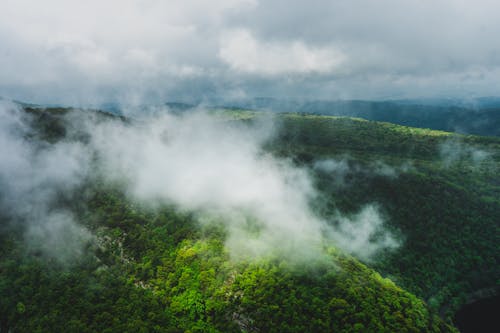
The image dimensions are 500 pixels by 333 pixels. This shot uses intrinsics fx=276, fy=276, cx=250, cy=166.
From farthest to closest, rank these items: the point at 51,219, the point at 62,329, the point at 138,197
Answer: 1. the point at 138,197
2. the point at 51,219
3. the point at 62,329

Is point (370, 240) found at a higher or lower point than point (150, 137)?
lower

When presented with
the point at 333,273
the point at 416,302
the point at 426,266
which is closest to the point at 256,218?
the point at 333,273

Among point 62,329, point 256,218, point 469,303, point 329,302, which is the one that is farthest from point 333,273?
point 469,303

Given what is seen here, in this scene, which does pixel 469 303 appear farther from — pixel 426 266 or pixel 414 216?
pixel 414 216

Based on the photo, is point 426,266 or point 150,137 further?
point 150,137

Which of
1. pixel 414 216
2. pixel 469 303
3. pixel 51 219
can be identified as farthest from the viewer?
pixel 414 216

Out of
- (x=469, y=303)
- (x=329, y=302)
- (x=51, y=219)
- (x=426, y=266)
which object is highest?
→ (x=51, y=219)

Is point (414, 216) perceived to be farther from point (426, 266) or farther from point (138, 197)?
point (138, 197)
